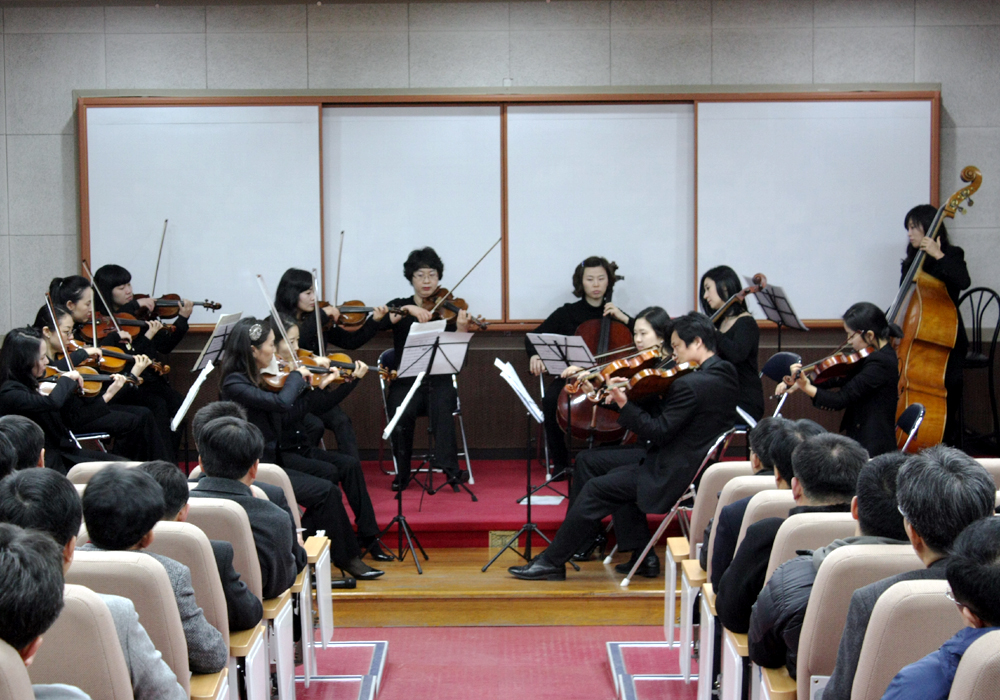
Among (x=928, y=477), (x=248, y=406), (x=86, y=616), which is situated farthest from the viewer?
(x=248, y=406)

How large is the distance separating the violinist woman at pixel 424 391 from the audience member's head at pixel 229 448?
2232 millimetres

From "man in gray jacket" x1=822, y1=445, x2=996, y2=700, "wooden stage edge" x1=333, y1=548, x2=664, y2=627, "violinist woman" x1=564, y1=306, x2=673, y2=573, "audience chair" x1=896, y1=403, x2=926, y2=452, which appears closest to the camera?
"man in gray jacket" x1=822, y1=445, x2=996, y2=700

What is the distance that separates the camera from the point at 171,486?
87.6 inches

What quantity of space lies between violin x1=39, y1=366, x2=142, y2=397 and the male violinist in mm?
2066

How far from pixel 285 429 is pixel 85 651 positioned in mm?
2775

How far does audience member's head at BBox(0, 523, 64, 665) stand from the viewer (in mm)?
1258

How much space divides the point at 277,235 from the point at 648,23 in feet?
8.33

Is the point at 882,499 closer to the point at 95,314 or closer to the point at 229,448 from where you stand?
the point at 229,448

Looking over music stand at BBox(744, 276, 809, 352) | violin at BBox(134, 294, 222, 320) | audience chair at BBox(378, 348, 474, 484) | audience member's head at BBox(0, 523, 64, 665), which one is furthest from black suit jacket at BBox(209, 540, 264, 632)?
violin at BBox(134, 294, 222, 320)

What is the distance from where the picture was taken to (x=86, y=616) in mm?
1495

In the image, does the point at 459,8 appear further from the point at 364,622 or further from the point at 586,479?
the point at 364,622

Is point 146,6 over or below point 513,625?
over

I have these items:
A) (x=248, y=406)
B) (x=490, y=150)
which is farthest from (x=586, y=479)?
(x=490, y=150)

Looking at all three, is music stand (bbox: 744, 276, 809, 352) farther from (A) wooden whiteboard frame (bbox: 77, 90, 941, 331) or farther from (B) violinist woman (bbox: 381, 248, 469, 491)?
(B) violinist woman (bbox: 381, 248, 469, 491)
